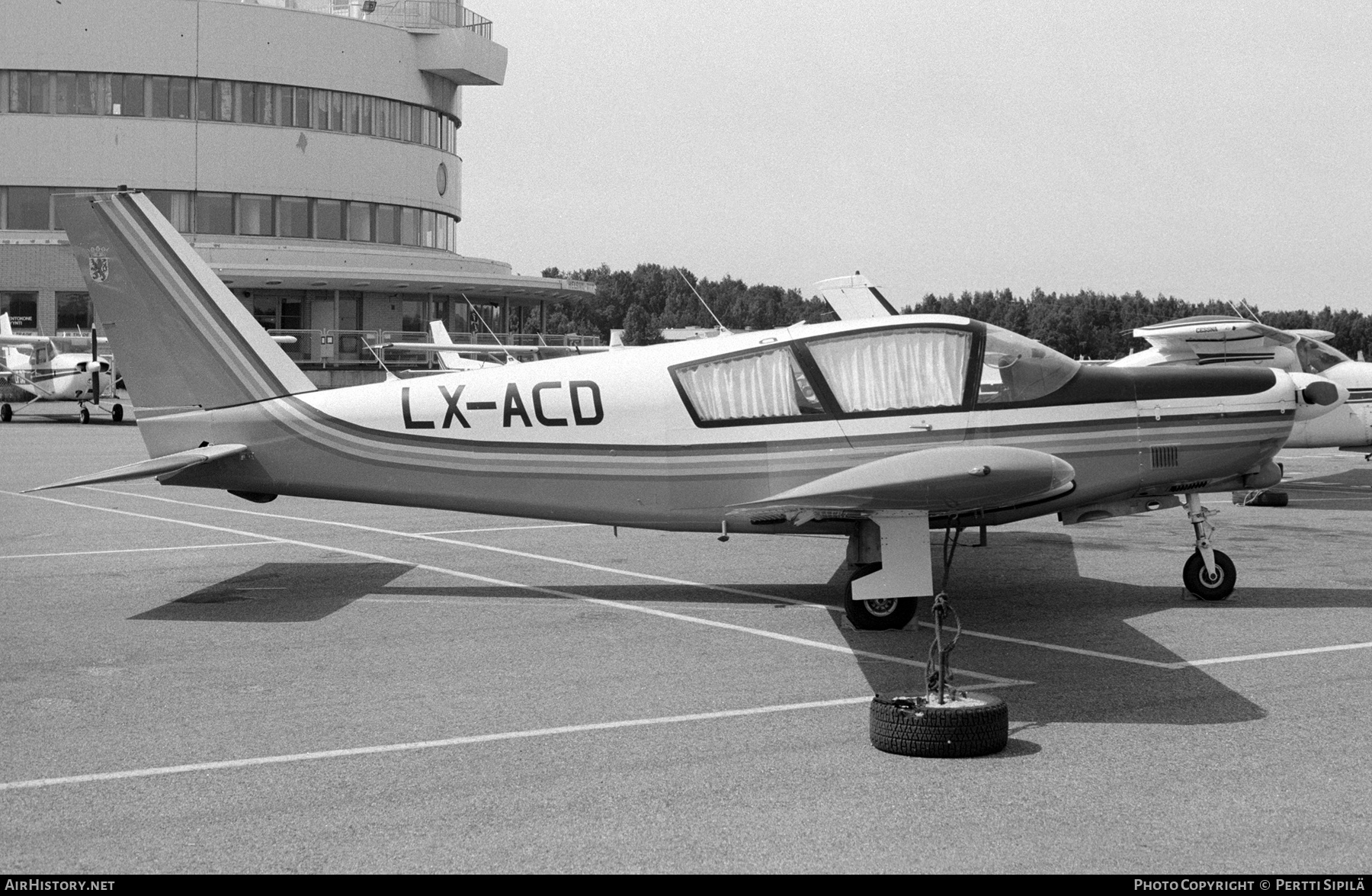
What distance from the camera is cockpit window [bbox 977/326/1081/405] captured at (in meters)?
9.66

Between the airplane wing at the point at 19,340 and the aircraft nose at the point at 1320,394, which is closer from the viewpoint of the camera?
the aircraft nose at the point at 1320,394

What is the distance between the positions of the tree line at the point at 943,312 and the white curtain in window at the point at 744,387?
17.6 metres

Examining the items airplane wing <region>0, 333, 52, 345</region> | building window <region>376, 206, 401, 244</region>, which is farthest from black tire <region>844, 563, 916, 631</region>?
building window <region>376, 206, 401, 244</region>

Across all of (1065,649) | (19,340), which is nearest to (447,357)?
(19,340)

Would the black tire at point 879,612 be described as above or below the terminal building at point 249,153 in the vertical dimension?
below

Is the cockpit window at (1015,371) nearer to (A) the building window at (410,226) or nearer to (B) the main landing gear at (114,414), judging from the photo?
(B) the main landing gear at (114,414)

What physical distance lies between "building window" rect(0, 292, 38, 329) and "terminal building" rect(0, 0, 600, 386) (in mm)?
66

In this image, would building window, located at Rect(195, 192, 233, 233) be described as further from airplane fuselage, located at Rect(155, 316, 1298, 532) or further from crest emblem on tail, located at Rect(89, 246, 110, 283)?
airplane fuselage, located at Rect(155, 316, 1298, 532)

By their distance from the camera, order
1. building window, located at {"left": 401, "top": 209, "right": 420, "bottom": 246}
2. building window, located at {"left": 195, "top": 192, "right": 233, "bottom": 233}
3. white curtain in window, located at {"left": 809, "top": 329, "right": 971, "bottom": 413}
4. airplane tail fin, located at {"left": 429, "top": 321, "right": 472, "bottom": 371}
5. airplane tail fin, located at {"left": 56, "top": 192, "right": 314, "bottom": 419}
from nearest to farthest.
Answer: white curtain in window, located at {"left": 809, "top": 329, "right": 971, "bottom": 413}
airplane tail fin, located at {"left": 56, "top": 192, "right": 314, "bottom": 419}
airplane tail fin, located at {"left": 429, "top": 321, "right": 472, "bottom": 371}
building window, located at {"left": 195, "top": 192, "right": 233, "bottom": 233}
building window, located at {"left": 401, "top": 209, "right": 420, "bottom": 246}

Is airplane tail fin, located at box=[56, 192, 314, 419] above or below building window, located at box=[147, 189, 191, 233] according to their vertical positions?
below

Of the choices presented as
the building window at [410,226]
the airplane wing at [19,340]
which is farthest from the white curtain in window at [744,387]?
the building window at [410,226]

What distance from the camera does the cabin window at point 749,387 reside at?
9703 mm

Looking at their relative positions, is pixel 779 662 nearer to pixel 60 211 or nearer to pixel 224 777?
pixel 224 777
